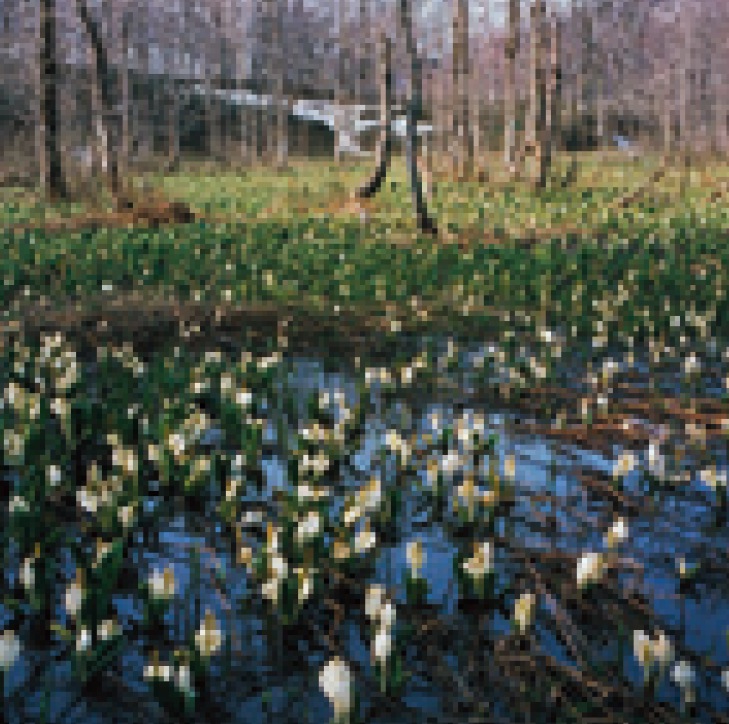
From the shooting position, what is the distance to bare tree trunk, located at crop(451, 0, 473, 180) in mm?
21906

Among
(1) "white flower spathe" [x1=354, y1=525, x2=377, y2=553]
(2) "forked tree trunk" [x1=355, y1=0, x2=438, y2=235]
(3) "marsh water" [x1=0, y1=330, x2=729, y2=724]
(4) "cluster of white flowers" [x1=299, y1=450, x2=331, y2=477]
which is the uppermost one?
(2) "forked tree trunk" [x1=355, y1=0, x2=438, y2=235]

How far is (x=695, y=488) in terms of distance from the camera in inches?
161

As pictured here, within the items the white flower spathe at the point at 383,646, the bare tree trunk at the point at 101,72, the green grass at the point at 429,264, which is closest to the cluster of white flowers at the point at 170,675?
the white flower spathe at the point at 383,646

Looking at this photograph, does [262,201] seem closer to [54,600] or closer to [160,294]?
[160,294]

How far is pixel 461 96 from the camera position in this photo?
23.9 metres

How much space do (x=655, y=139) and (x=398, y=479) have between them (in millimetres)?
43581

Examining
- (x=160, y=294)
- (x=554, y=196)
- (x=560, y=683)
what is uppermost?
(x=554, y=196)

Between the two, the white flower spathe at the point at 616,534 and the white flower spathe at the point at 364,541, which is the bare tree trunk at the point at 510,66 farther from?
the white flower spathe at the point at 364,541

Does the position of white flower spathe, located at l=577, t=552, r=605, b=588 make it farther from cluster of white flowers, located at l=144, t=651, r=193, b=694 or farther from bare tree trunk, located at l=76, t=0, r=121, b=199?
bare tree trunk, located at l=76, t=0, r=121, b=199

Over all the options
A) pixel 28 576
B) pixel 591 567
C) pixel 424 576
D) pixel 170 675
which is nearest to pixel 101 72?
pixel 28 576

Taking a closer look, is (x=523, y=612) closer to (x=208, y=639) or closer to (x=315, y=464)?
(x=208, y=639)

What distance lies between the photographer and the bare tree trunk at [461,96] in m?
21.9

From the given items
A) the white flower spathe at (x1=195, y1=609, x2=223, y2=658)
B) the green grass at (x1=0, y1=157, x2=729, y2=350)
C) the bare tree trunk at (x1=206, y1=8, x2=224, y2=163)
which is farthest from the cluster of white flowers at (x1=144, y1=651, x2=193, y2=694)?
the bare tree trunk at (x1=206, y1=8, x2=224, y2=163)

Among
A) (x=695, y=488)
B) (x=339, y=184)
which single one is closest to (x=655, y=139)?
(x=339, y=184)
